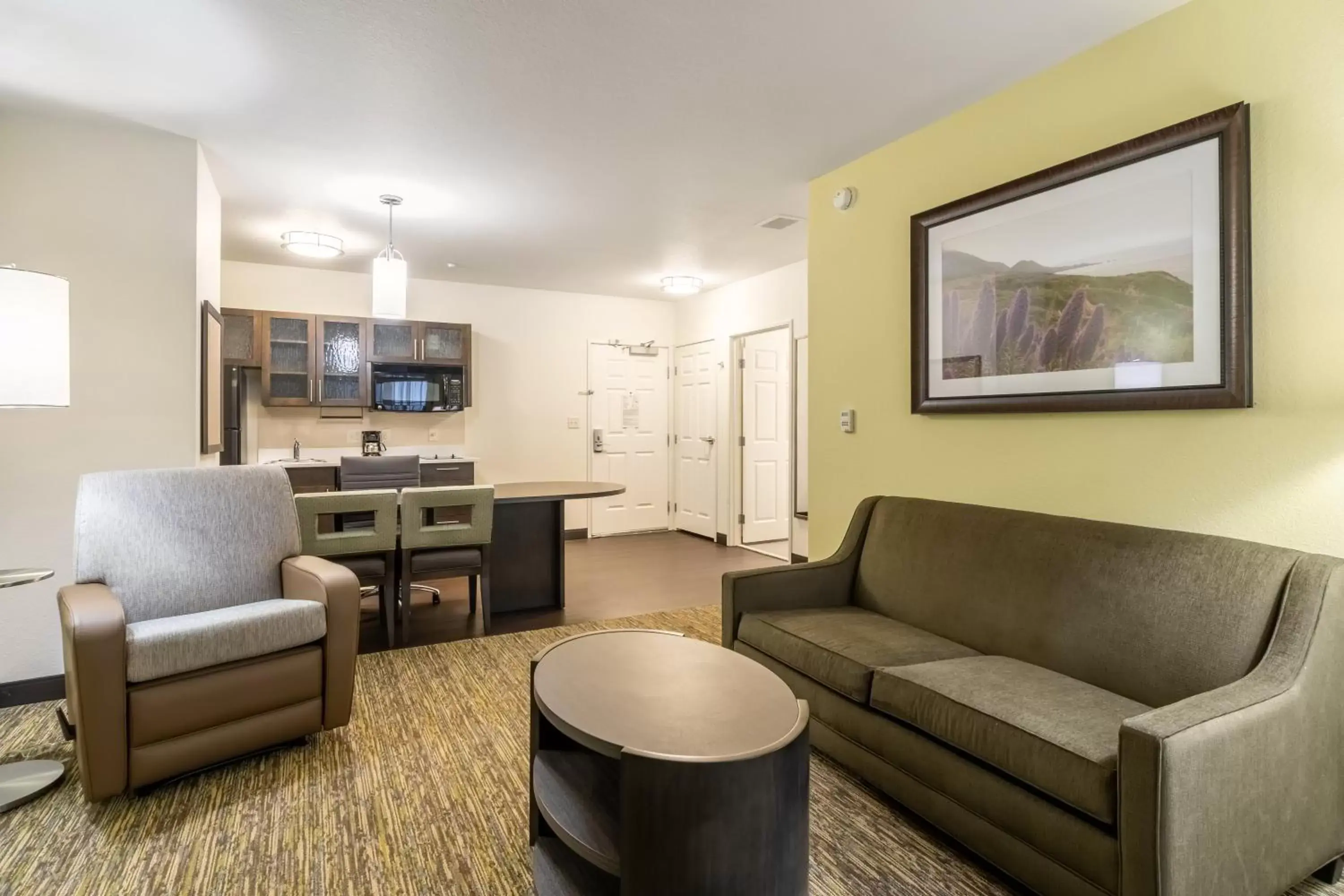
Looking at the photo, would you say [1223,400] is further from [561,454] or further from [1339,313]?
[561,454]

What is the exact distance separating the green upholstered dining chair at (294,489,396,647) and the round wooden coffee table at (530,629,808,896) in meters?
1.89

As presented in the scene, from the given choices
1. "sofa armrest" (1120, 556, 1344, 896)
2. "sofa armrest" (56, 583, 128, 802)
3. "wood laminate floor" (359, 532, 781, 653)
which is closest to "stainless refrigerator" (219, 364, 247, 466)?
"wood laminate floor" (359, 532, 781, 653)

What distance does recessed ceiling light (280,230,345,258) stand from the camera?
172 inches

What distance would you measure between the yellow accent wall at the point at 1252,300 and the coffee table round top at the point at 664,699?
4.77ft

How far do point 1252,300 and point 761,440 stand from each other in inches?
179

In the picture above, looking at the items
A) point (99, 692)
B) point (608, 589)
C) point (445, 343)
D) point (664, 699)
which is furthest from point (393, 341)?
point (664, 699)

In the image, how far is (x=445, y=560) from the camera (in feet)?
12.0

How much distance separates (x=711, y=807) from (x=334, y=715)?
1.76 metres

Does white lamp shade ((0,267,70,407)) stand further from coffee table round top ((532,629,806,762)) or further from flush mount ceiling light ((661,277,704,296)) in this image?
flush mount ceiling light ((661,277,704,296))

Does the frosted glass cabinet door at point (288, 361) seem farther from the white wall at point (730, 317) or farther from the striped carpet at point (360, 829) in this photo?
the white wall at point (730, 317)

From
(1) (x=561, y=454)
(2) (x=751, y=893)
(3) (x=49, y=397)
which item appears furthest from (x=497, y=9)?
(1) (x=561, y=454)

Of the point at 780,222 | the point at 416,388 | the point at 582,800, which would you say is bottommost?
the point at 582,800

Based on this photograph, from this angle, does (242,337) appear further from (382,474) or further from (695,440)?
(695,440)

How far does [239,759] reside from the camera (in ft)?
7.58
